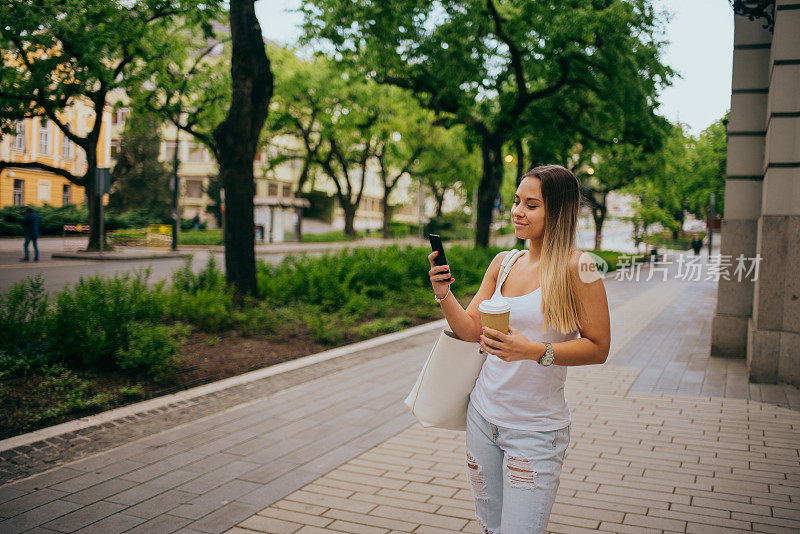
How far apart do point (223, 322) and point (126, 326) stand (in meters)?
2.57

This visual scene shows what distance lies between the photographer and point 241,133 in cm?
1093

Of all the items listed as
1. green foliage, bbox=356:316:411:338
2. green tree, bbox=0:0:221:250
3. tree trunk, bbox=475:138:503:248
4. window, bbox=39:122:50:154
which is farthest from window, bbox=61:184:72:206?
green foliage, bbox=356:316:411:338

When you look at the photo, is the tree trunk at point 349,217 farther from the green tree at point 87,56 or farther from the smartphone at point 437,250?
the smartphone at point 437,250

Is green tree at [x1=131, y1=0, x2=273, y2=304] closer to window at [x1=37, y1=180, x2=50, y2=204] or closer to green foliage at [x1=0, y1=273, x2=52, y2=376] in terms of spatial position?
green foliage at [x1=0, y1=273, x2=52, y2=376]

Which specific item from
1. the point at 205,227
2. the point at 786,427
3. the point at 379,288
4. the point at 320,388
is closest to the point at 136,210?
the point at 205,227

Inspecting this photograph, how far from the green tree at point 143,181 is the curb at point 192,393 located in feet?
125

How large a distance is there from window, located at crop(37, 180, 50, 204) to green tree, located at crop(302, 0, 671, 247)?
58.9 ft

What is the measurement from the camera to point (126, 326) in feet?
24.0

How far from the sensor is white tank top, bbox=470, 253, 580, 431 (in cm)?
243

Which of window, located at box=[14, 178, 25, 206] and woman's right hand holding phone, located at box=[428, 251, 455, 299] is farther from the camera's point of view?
window, located at box=[14, 178, 25, 206]

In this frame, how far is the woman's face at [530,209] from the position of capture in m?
2.49

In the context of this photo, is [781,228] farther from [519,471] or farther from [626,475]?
[519,471]

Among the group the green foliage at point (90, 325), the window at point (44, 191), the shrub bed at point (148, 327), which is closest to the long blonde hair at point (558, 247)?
the shrub bed at point (148, 327)

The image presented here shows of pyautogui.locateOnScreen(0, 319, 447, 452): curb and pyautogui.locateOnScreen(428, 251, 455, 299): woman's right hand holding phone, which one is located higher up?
pyautogui.locateOnScreen(428, 251, 455, 299): woman's right hand holding phone
